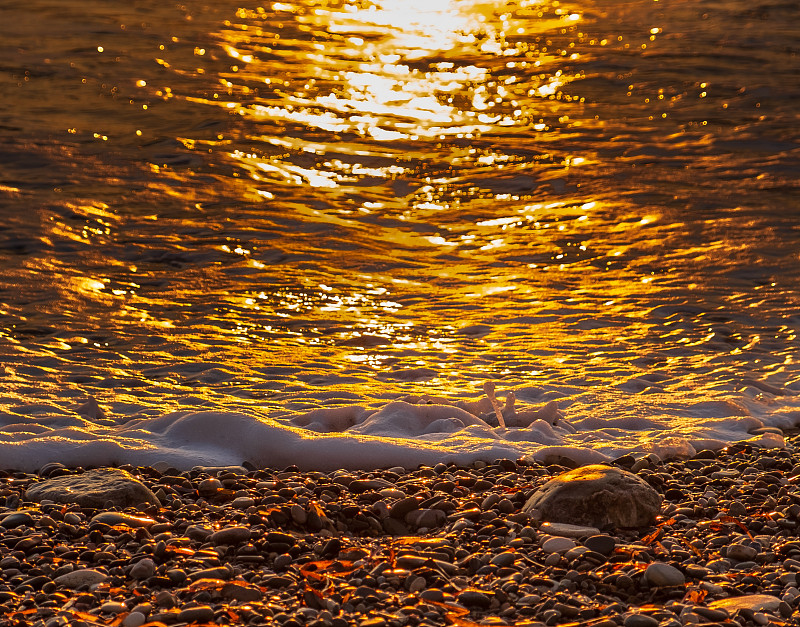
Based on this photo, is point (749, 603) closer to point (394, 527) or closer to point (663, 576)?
point (663, 576)

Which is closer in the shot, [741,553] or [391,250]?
[741,553]

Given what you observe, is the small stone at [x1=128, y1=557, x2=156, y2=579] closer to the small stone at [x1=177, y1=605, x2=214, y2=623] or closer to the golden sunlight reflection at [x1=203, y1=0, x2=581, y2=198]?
the small stone at [x1=177, y1=605, x2=214, y2=623]

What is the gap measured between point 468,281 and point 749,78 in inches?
512

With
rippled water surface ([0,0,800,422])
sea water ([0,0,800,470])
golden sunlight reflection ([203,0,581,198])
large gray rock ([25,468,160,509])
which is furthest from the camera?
golden sunlight reflection ([203,0,581,198])

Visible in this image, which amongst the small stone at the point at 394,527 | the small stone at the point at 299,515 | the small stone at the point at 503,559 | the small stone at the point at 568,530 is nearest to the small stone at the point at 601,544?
the small stone at the point at 568,530

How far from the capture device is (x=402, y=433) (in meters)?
6.03

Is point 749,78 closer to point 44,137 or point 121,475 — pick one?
point 44,137

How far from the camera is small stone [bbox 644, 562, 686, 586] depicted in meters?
3.72

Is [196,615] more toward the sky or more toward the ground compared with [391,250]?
more toward the ground

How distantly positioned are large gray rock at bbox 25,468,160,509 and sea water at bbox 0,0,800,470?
708 mm

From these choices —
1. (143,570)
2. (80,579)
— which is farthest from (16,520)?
(143,570)

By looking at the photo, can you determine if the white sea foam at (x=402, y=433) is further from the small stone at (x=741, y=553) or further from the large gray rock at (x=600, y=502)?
the small stone at (x=741, y=553)

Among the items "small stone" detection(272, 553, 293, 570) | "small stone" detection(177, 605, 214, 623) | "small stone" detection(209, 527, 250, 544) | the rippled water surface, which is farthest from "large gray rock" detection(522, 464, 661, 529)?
the rippled water surface

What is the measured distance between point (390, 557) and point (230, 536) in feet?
2.43
